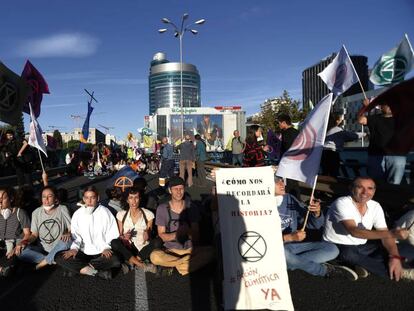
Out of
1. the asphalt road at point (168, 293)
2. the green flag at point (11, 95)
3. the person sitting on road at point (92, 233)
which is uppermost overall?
the green flag at point (11, 95)

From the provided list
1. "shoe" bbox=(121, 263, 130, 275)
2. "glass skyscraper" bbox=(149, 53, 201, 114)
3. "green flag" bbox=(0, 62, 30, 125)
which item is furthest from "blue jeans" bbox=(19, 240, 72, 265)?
"glass skyscraper" bbox=(149, 53, 201, 114)

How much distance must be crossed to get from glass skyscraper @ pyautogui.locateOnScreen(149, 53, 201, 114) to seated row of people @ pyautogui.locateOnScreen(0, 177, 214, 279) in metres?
145

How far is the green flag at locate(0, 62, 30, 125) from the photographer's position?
6.48 m

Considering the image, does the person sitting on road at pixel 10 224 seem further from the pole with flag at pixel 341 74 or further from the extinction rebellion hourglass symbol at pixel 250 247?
the pole with flag at pixel 341 74

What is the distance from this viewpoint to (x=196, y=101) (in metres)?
164

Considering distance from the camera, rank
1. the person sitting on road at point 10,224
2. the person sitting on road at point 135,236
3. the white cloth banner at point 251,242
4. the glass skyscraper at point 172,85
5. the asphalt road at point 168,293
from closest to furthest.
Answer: the white cloth banner at point 251,242, the asphalt road at point 168,293, the person sitting on road at point 135,236, the person sitting on road at point 10,224, the glass skyscraper at point 172,85

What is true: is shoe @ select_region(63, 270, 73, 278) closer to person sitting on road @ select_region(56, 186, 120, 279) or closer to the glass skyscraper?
person sitting on road @ select_region(56, 186, 120, 279)

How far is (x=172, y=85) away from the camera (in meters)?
154

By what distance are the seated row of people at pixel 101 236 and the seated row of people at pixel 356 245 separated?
1.16 meters

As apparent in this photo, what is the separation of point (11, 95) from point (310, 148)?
5082mm

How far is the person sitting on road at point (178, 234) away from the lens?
15.8ft

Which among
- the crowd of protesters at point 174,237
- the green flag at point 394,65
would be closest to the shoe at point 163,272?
the crowd of protesters at point 174,237

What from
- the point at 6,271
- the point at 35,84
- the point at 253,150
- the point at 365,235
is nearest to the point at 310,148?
the point at 365,235

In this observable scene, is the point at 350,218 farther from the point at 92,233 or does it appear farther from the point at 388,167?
the point at 92,233
